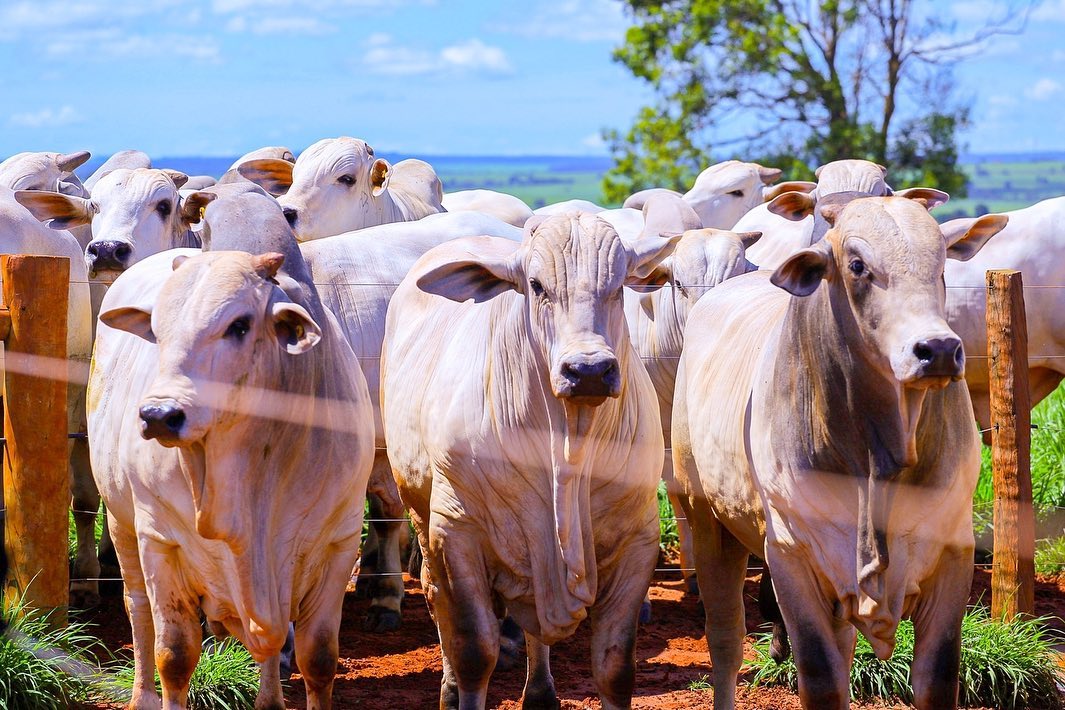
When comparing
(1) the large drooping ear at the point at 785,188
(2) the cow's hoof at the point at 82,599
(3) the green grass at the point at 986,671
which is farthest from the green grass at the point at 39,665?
(1) the large drooping ear at the point at 785,188

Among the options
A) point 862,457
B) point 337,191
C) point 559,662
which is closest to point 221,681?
point 559,662

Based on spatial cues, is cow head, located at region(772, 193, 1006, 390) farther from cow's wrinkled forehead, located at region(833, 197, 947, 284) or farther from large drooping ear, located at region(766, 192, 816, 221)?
large drooping ear, located at region(766, 192, 816, 221)

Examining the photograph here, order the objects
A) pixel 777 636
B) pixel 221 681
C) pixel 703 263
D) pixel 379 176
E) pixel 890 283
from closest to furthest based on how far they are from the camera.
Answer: pixel 890 283
pixel 221 681
pixel 777 636
pixel 703 263
pixel 379 176

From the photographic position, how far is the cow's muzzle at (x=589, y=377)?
13.3ft

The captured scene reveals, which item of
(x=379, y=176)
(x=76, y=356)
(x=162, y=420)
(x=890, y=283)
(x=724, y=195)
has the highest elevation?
(x=724, y=195)

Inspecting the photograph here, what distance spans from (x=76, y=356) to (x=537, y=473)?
11.0ft

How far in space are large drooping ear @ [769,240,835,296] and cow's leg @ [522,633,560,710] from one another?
1.78m

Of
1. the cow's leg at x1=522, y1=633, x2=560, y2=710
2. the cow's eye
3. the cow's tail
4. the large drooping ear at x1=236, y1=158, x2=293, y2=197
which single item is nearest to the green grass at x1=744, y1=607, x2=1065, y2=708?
the cow's tail

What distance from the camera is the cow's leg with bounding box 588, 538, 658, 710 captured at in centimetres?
456

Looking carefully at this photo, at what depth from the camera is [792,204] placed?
6.43m

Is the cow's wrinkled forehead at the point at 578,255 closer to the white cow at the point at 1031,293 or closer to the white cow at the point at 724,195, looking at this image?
the white cow at the point at 1031,293

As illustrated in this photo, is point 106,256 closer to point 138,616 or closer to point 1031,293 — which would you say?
point 138,616

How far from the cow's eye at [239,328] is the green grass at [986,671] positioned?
277cm

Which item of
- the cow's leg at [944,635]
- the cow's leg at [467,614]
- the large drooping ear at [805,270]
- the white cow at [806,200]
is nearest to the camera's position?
the large drooping ear at [805,270]
